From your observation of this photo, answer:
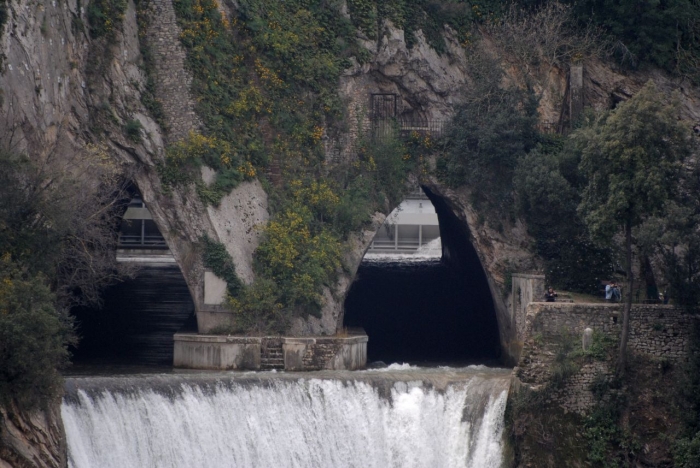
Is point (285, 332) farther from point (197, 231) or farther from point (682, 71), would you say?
point (682, 71)

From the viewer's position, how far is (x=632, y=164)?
4697 cm

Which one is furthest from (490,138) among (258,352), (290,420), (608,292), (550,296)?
(290,420)

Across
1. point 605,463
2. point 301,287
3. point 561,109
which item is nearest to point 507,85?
point 561,109

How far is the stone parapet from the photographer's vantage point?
170ft

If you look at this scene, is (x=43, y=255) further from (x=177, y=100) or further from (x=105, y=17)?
(x=177, y=100)

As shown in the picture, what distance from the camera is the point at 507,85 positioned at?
60250 mm

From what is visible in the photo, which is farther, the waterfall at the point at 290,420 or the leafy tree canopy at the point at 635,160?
the leafy tree canopy at the point at 635,160

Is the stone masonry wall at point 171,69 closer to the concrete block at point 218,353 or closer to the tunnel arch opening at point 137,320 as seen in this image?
the tunnel arch opening at point 137,320

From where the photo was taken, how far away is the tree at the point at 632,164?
4675 centimetres

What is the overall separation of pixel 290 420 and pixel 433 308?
67.9 ft

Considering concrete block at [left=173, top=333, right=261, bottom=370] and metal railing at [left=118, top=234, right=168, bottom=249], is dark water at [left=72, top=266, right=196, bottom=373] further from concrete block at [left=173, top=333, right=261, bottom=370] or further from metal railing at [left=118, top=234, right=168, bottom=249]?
metal railing at [left=118, top=234, right=168, bottom=249]

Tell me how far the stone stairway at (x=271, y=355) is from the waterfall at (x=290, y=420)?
367 cm

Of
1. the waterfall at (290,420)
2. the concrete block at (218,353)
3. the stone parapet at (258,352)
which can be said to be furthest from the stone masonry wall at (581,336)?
the concrete block at (218,353)

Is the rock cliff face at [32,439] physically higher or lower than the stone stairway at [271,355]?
lower
